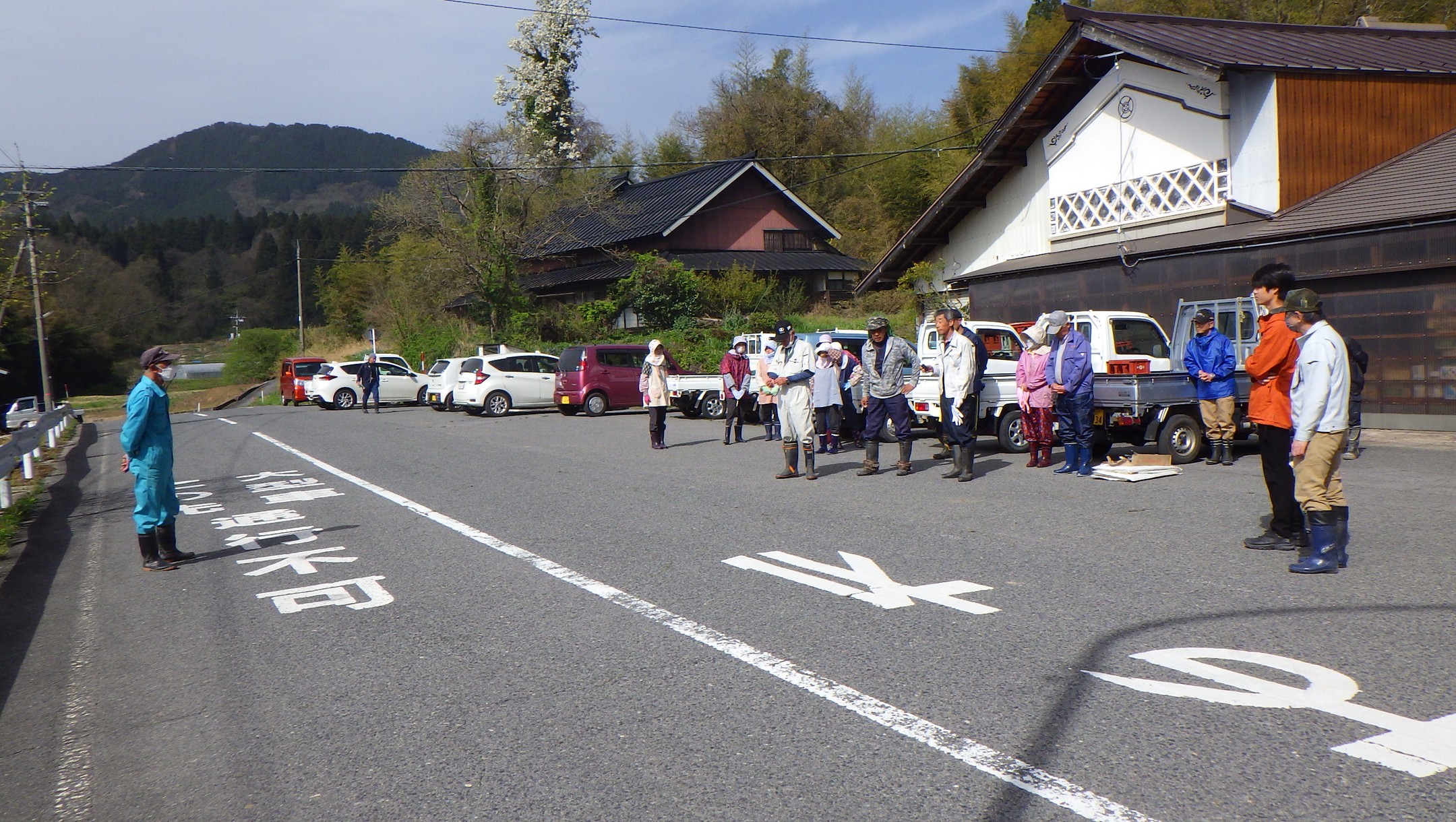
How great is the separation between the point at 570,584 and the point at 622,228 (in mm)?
36192

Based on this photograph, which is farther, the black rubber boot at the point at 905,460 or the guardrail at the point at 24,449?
the black rubber boot at the point at 905,460

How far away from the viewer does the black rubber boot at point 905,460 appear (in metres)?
11.8

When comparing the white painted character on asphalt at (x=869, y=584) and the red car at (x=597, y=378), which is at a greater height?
the red car at (x=597, y=378)

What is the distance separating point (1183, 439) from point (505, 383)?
1884cm

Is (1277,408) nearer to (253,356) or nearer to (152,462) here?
(152,462)

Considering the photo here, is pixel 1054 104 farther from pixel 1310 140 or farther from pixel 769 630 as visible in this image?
pixel 769 630

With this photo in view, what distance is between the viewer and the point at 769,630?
18.6 feet

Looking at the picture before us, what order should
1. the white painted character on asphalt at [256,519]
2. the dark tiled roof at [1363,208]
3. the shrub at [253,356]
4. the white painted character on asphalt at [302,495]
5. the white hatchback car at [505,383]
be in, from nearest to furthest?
A: 1. the white painted character on asphalt at [256,519]
2. the white painted character on asphalt at [302,495]
3. the dark tiled roof at [1363,208]
4. the white hatchback car at [505,383]
5. the shrub at [253,356]

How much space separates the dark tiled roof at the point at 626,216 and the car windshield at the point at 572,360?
14.4m

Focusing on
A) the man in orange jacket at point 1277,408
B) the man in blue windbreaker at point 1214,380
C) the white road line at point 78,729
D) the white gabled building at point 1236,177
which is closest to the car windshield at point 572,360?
the white gabled building at point 1236,177

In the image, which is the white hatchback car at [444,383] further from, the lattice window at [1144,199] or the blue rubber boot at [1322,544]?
the blue rubber boot at [1322,544]

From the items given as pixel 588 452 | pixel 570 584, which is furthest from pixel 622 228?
pixel 570 584

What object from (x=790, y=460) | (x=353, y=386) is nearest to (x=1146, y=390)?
(x=790, y=460)

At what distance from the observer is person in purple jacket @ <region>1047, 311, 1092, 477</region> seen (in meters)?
11.4
